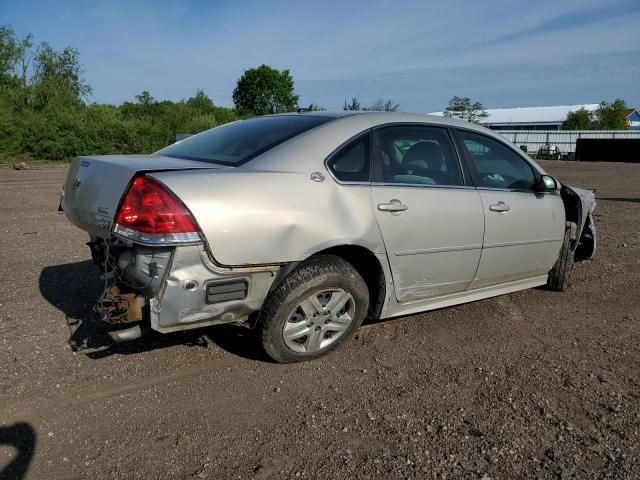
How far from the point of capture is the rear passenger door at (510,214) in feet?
13.3

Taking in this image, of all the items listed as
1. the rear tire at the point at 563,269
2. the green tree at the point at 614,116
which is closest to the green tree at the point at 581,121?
the green tree at the point at 614,116

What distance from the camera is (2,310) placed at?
167 inches

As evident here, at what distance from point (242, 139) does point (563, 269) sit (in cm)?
327

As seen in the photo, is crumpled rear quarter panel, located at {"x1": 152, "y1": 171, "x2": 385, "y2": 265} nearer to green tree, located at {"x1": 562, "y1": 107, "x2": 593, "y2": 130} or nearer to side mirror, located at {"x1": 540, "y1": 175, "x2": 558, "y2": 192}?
side mirror, located at {"x1": 540, "y1": 175, "x2": 558, "y2": 192}

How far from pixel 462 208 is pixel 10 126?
25.3 metres

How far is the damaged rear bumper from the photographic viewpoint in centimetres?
275

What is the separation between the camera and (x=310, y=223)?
308cm

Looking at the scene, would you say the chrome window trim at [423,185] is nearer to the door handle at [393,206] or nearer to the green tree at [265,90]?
the door handle at [393,206]

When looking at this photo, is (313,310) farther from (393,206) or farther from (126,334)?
(126,334)

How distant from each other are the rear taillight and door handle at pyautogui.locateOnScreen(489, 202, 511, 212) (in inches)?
91.9

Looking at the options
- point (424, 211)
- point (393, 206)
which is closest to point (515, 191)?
point (424, 211)

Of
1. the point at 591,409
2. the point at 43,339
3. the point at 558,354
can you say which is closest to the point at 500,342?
the point at 558,354

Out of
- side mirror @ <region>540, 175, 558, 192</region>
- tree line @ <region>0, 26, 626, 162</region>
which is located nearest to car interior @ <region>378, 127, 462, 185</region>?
side mirror @ <region>540, 175, 558, 192</region>

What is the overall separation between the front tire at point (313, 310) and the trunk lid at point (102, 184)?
0.85m
